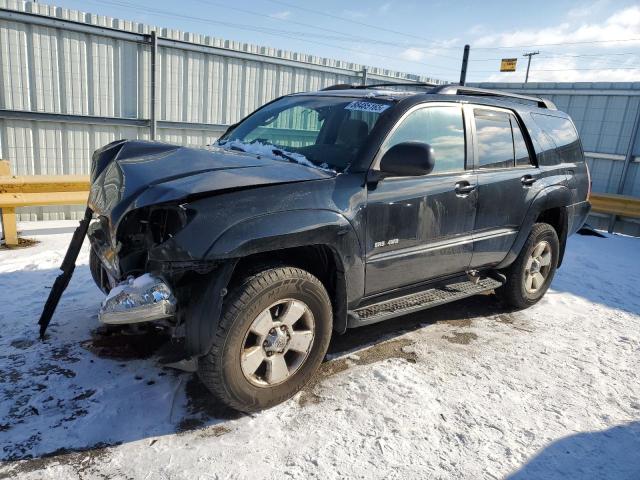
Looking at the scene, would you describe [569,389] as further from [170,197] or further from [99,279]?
[99,279]

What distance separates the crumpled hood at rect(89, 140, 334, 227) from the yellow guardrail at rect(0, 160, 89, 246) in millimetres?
2831

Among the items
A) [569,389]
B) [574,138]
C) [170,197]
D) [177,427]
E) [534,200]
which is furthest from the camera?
[574,138]

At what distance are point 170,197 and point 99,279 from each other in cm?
143

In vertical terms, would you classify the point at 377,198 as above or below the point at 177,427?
above

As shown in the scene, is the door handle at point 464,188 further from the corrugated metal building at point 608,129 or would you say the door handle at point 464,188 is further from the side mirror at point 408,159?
the corrugated metal building at point 608,129

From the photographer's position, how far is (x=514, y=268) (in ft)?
14.9

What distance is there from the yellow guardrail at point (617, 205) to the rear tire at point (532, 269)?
508 cm

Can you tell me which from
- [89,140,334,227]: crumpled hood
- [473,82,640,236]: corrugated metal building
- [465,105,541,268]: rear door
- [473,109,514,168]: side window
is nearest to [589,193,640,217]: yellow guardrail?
[473,82,640,236]: corrugated metal building

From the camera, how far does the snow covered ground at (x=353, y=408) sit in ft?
7.98

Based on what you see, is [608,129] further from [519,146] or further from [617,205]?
[519,146]

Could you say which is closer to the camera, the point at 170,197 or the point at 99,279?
the point at 170,197

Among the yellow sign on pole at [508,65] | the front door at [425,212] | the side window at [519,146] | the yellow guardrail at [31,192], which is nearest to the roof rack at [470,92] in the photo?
the front door at [425,212]

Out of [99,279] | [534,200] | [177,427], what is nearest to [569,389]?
[534,200]

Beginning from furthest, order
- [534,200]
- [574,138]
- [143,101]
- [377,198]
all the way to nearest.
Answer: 1. [143,101]
2. [574,138]
3. [534,200]
4. [377,198]
